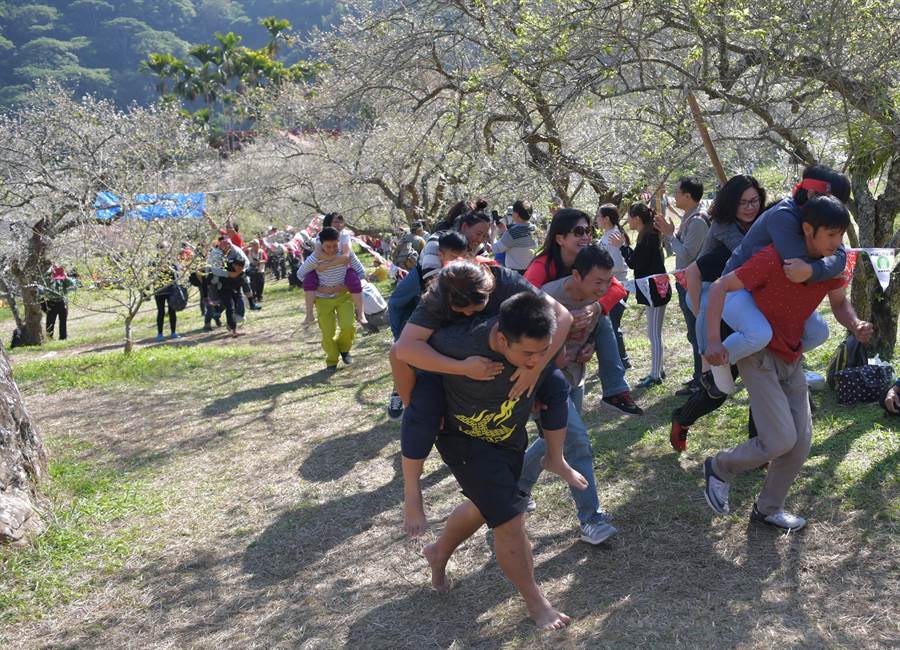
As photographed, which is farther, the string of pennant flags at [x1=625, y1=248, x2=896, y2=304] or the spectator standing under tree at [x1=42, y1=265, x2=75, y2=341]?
the spectator standing under tree at [x1=42, y1=265, x2=75, y2=341]

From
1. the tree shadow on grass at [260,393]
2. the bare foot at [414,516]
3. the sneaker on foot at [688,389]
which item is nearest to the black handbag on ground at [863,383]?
the sneaker on foot at [688,389]

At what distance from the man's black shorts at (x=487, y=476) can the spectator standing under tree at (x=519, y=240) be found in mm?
4379

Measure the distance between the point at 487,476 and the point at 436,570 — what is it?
32.6 inches

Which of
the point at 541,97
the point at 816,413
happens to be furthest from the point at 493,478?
the point at 541,97

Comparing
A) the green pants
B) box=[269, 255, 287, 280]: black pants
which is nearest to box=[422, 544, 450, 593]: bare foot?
the green pants

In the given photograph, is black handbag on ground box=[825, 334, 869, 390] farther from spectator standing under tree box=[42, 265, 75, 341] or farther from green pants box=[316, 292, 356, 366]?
spectator standing under tree box=[42, 265, 75, 341]

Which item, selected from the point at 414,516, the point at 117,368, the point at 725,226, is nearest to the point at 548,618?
the point at 414,516

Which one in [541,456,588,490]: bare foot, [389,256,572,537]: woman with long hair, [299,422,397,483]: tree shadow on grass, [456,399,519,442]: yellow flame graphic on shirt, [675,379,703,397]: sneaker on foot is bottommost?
[299,422,397,483]: tree shadow on grass

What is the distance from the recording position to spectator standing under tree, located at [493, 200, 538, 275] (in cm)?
756

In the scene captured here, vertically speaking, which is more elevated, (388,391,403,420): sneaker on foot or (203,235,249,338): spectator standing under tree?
(203,235,249,338): spectator standing under tree

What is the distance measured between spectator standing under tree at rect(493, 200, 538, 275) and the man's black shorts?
4379mm

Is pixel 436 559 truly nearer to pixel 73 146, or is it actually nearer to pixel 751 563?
pixel 751 563

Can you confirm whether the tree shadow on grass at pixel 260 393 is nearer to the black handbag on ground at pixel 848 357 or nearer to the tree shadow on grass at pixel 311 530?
the tree shadow on grass at pixel 311 530

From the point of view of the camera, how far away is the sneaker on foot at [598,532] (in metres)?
3.98
